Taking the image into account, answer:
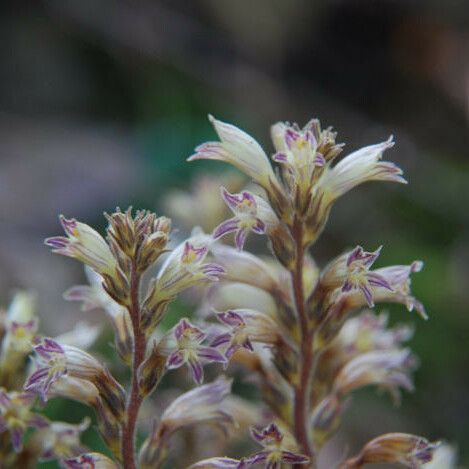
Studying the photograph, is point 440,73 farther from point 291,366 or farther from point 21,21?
point 291,366

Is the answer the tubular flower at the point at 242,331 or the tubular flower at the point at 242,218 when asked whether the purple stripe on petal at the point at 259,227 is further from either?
the tubular flower at the point at 242,331

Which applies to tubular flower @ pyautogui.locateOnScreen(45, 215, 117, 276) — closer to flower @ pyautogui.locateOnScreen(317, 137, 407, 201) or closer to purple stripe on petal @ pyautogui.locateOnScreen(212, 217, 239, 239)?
purple stripe on petal @ pyautogui.locateOnScreen(212, 217, 239, 239)

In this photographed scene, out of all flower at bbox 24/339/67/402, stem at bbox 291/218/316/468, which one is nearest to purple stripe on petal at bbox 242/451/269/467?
stem at bbox 291/218/316/468

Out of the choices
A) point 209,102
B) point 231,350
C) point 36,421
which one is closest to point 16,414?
point 36,421

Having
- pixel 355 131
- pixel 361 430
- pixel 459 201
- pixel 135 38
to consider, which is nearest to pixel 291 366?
pixel 361 430

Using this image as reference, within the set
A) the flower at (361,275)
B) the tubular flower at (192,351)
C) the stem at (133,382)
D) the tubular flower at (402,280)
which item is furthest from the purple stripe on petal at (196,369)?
the tubular flower at (402,280)

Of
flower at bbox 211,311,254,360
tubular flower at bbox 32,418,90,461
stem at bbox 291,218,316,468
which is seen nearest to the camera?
flower at bbox 211,311,254,360

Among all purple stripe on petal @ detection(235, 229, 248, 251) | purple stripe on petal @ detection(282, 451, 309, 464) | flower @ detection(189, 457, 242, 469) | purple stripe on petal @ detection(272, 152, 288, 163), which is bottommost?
flower @ detection(189, 457, 242, 469)

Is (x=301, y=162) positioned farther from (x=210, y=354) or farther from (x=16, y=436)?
(x=16, y=436)
